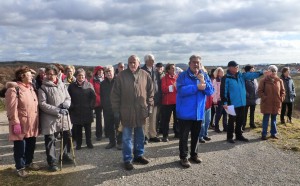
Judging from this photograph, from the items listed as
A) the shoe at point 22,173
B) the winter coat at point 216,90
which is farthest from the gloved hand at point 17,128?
the winter coat at point 216,90

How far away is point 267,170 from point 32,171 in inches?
195

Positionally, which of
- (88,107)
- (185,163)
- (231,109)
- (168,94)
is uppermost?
(168,94)

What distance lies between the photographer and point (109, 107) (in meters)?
8.94

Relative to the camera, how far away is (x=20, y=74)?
646 cm

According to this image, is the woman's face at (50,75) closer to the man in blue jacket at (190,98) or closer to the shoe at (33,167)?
the shoe at (33,167)

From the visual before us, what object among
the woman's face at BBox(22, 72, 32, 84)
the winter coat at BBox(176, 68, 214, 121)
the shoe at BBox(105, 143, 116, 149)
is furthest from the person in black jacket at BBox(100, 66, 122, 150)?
the woman's face at BBox(22, 72, 32, 84)

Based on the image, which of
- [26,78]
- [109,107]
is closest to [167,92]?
[109,107]

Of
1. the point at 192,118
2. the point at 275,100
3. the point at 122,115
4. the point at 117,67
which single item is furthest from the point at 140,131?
the point at 275,100

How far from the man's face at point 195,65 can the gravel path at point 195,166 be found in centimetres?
209

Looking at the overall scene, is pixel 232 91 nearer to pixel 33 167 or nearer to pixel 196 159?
pixel 196 159

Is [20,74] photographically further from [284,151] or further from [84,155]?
[284,151]

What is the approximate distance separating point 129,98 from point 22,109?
212cm

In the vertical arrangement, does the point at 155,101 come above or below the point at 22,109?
below

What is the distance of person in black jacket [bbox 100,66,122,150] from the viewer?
877cm
